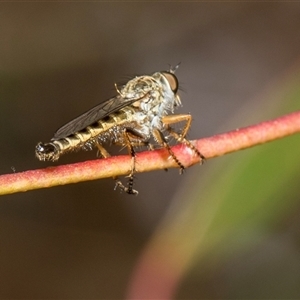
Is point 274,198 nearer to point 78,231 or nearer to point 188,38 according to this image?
point 78,231

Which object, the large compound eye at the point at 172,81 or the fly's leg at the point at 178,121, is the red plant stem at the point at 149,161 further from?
the large compound eye at the point at 172,81

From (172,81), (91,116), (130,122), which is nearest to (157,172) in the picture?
(172,81)

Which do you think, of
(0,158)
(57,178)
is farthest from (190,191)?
(0,158)

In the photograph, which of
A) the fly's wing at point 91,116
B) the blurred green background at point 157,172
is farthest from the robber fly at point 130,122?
the blurred green background at point 157,172

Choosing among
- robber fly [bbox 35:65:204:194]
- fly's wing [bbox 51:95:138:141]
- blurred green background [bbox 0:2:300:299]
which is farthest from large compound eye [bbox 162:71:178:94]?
blurred green background [bbox 0:2:300:299]

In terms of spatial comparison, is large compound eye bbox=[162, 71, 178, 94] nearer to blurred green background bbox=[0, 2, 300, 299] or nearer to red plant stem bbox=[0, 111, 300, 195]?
blurred green background bbox=[0, 2, 300, 299]

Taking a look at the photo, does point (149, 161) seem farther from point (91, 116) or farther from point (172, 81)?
point (172, 81)
